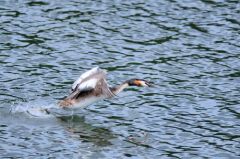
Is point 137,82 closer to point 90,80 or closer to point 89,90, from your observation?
point 89,90

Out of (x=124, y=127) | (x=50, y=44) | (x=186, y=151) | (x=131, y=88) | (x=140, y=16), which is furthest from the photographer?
(x=140, y=16)

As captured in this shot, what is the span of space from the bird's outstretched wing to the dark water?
2.07 ft

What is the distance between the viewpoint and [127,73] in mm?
20453

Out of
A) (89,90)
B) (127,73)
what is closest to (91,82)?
(89,90)

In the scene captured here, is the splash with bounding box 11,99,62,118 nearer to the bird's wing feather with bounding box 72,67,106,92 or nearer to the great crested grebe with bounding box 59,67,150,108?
the great crested grebe with bounding box 59,67,150,108

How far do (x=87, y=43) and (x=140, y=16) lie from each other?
9.31ft

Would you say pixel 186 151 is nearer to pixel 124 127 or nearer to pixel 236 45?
pixel 124 127

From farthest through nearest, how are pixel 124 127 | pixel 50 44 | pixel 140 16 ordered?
pixel 140 16 < pixel 50 44 < pixel 124 127

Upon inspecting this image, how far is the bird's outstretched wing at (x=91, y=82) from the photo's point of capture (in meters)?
17.7

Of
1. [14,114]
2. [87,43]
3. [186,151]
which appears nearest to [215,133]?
[186,151]

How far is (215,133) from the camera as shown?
668 inches

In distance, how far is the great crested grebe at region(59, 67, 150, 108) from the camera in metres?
17.7

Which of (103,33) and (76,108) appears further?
(103,33)

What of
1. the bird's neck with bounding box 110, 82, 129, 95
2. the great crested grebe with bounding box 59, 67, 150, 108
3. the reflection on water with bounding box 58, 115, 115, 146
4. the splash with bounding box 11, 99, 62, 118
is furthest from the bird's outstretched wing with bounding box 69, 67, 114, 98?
the splash with bounding box 11, 99, 62, 118
